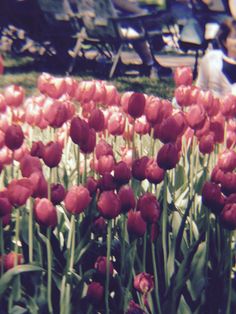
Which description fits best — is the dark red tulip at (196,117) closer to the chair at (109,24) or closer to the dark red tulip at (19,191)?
the dark red tulip at (19,191)

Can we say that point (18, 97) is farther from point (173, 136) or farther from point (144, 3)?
point (144, 3)

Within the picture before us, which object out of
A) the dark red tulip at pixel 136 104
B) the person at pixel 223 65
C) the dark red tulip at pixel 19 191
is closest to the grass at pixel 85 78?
the person at pixel 223 65

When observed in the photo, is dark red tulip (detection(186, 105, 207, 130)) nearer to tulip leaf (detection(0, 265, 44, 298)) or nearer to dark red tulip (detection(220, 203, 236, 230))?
dark red tulip (detection(220, 203, 236, 230))

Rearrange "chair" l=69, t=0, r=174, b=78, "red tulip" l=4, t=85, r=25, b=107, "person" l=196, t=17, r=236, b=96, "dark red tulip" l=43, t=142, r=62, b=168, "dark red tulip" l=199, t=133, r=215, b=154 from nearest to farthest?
"dark red tulip" l=43, t=142, r=62, b=168 → "dark red tulip" l=199, t=133, r=215, b=154 → "red tulip" l=4, t=85, r=25, b=107 → "person" l=196, t=17, r=236, b=96 → "chair" l=69, t=0, r=174, b=78

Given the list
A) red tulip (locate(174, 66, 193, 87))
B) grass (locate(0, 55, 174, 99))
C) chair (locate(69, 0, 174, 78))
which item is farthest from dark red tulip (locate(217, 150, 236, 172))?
chair (locate(69, 0, 174, 78))

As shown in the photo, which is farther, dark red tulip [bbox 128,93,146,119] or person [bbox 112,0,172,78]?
person [bbox 112,0,172,78]

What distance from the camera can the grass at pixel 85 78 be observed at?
8.38 metres

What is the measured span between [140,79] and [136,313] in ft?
26.0

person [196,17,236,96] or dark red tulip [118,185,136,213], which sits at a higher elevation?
dark red tulip [118,185,136,213]

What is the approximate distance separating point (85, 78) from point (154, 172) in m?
7.35

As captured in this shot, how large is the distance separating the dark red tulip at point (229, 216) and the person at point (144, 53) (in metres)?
8.08

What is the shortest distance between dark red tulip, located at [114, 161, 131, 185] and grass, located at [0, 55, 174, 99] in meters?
5.98

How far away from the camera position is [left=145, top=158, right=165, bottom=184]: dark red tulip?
1892 mm

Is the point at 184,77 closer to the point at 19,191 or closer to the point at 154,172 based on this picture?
the point at 154,172
